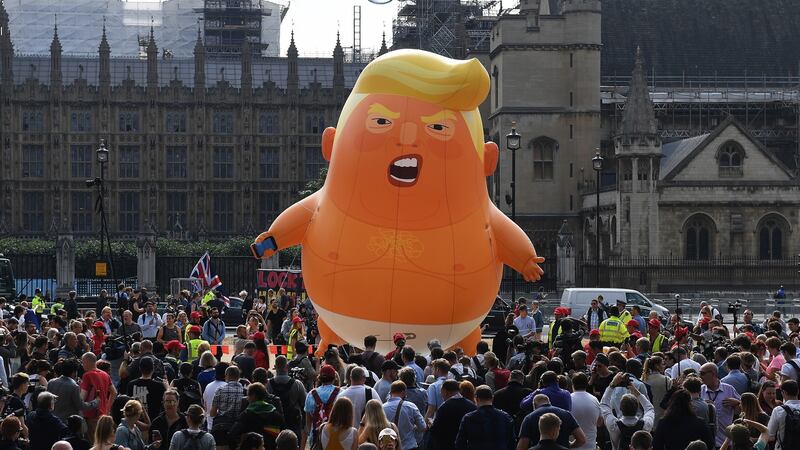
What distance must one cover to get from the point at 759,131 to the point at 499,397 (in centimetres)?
5019

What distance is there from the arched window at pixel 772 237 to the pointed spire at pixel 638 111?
193 inches

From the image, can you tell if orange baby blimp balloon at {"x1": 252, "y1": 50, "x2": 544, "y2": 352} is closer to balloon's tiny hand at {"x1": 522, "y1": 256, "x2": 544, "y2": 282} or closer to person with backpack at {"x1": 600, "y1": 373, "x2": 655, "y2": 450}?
balloon's tiny hand at {"x1": 522, "y1": 256, "x2": 544, "y2": 282}

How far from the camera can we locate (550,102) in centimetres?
5703

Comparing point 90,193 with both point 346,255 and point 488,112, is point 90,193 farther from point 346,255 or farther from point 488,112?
point 346,255

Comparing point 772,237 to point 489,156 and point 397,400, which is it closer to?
point 489,156

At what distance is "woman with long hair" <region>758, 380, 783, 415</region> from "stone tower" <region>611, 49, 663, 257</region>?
1492 inches

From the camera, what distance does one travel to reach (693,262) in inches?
1991

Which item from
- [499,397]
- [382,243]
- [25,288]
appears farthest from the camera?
[25,288]

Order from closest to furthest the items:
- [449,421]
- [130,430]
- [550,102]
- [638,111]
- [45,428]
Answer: [130,430] → [45,428] → [449,421] → [638,111] → [550,102]

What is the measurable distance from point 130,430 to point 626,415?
12.5 ft

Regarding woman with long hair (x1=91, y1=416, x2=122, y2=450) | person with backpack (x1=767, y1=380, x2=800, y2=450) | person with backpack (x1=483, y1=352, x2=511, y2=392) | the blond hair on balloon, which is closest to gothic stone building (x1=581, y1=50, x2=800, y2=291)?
the blond hair on balloon


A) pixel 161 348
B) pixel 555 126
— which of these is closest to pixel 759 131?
pixel 555 126

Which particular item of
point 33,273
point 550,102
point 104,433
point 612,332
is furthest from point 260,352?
point 550,102

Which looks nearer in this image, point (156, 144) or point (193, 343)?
point (193, 343)
